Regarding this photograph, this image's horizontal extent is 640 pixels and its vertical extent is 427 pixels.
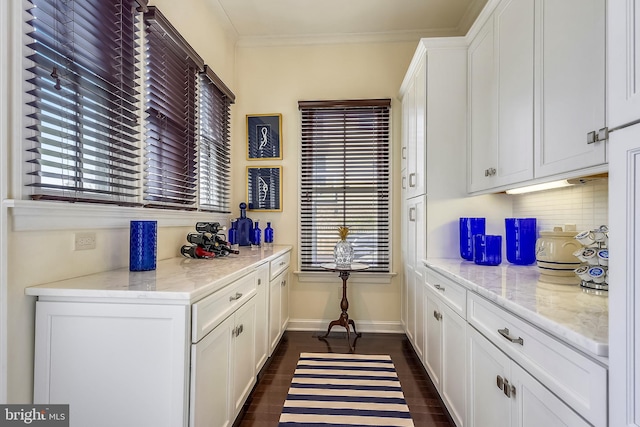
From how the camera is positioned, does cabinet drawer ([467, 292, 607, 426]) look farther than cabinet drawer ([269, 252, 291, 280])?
No

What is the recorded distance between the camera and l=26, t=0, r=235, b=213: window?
1309mm

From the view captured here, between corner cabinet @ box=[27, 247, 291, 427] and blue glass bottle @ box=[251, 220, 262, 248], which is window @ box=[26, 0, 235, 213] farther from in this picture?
blue glass bottle @ box=[251, 220, 262, 248]

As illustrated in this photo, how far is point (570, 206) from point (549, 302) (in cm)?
96

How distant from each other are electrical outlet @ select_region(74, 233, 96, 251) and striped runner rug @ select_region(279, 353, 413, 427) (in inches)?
56.9

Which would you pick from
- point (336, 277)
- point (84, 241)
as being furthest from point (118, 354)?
point (336, 277)

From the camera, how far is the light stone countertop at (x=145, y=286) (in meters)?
1.23

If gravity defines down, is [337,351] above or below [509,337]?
below

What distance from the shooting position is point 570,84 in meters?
1.33

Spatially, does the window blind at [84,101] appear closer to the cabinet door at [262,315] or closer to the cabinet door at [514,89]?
the cabinet door at [262,315]

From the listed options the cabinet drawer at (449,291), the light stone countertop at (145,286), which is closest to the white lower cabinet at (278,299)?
the light stone countertop at (145,286)

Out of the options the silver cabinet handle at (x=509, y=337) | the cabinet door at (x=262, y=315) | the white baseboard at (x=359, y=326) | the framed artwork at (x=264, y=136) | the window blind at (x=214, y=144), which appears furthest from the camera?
the framed artwork at (x=264, y=136)

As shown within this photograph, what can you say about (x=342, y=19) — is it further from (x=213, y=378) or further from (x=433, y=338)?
(x=213, y=378)
